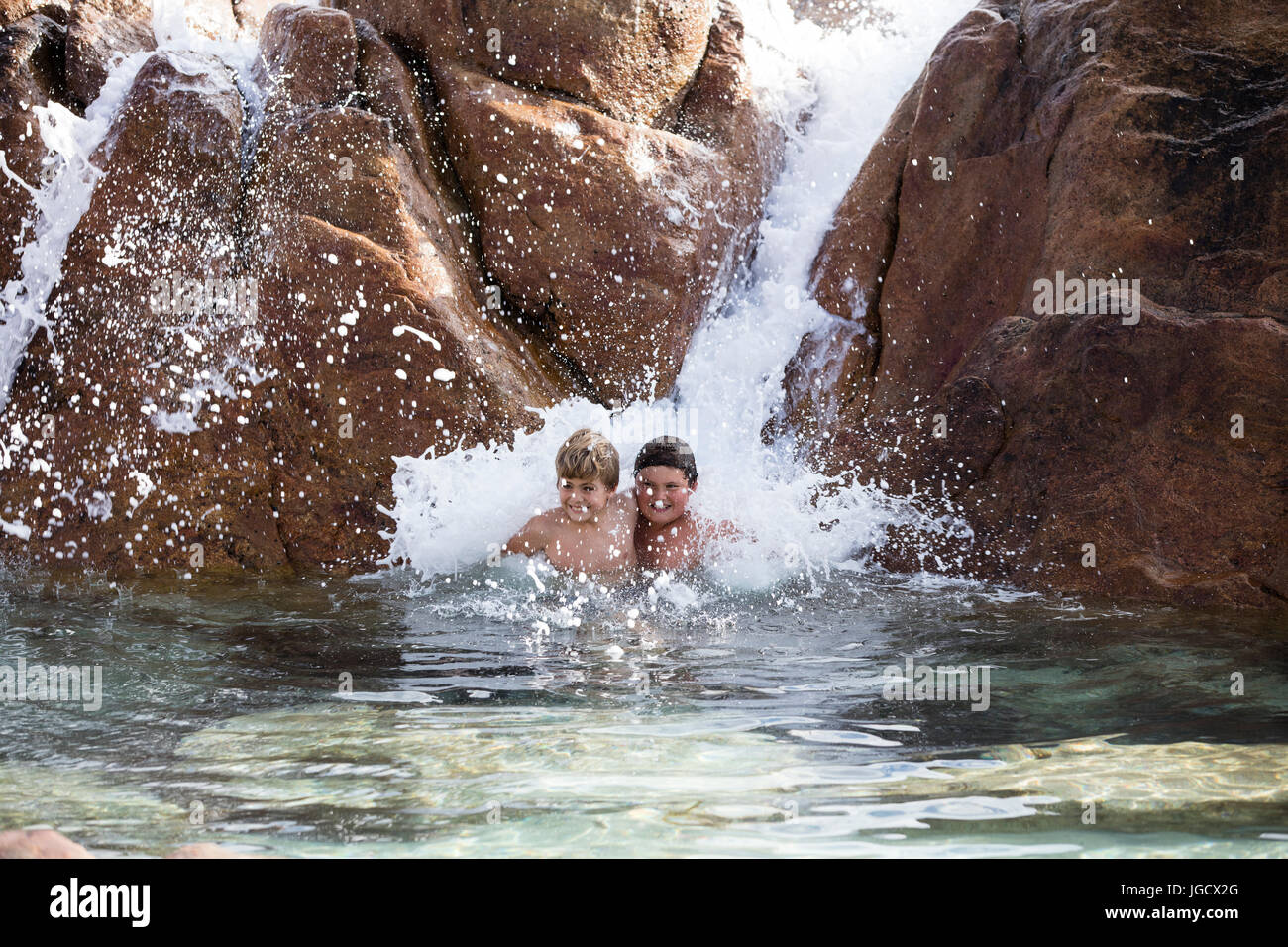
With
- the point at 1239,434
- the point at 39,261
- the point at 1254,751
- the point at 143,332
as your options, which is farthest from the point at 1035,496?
the point at 39,261

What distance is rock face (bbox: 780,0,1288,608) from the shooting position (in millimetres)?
5254

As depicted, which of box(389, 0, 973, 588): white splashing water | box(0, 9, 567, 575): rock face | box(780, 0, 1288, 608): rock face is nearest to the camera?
box(780, 0, 1288, 608): rock face

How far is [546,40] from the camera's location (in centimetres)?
721

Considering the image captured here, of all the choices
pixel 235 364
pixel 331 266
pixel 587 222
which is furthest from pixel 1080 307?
pixel 235 364

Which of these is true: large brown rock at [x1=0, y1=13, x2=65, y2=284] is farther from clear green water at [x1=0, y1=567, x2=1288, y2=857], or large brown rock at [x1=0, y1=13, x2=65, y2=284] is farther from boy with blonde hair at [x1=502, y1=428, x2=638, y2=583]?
boy with blonde hair at [x1=502, y1=428, x2=638, y2=583]

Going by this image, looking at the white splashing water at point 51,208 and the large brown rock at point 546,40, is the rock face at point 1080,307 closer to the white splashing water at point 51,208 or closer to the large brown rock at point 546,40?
the large brown rock at point 546,40

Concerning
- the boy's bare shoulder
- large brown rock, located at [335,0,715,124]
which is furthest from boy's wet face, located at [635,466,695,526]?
large brown rock, located at [335,0,715,124]

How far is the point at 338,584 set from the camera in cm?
571

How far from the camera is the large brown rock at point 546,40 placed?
7.21 metres

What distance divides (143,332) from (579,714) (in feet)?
13.7

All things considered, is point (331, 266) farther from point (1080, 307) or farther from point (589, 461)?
point (1080, 307)

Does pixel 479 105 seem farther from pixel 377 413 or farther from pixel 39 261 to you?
pixel 39 261

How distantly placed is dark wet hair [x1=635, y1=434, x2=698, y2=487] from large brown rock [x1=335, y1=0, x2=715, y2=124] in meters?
2.81

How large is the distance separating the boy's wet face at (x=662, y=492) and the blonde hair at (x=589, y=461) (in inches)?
6.2
